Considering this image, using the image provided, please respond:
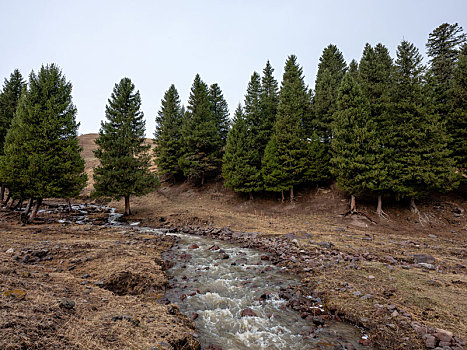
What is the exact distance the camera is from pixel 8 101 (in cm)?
2459

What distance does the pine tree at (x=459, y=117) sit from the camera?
69.7 feet

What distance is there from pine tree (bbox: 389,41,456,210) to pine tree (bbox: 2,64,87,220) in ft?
94.6

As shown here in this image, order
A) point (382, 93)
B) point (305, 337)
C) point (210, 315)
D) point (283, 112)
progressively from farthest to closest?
point (283, 112) < point (382, 93) < point (210, 315) < point (305, 337)

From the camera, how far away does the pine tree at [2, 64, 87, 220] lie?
16.2 meters

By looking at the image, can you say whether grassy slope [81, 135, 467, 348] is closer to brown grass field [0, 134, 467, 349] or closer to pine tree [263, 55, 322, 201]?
brown grass field [0, 134, 467, 349]

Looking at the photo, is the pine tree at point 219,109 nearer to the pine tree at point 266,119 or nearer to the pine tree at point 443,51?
the pine tree at point 266,119

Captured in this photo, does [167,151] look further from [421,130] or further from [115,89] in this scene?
[421,130]

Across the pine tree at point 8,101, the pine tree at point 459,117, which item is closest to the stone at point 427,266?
the pine tree at point 459,117

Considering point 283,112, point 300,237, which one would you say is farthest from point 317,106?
point 300,237

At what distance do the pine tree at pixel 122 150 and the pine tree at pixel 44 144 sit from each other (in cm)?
373

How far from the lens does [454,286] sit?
23.2ft

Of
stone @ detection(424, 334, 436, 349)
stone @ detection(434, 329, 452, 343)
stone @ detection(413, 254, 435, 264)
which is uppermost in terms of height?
stone @ detection(434, 329, 452, 343)

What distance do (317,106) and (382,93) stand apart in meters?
8.36

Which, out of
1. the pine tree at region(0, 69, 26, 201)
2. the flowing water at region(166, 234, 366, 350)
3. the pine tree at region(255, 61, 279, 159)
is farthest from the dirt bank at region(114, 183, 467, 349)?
the pine tree at region(0, 69, 26, 201)
